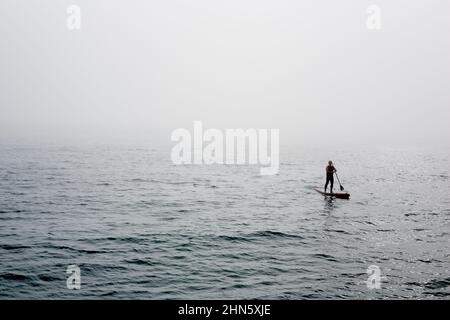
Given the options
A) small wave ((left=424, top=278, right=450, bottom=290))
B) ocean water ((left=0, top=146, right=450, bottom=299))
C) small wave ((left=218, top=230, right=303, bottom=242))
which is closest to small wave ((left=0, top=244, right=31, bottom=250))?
ocean water ((left=0, top=146, right=450, bottom=299))

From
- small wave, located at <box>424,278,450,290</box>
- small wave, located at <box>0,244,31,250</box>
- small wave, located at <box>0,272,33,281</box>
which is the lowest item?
small wave, located at <box>424,278,450,290</box>

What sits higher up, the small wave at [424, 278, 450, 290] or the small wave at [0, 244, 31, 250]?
the small wave at [0, 244, 31, 250]

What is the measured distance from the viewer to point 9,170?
43.8m

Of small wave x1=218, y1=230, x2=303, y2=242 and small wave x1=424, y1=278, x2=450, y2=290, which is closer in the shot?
small wave x1=424, y1=278, x2=450, y2=290

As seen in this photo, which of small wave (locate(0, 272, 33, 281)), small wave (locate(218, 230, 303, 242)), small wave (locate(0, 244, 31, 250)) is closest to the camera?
small wave (locate(0, 272, 33, 281))

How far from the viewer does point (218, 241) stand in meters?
19.1

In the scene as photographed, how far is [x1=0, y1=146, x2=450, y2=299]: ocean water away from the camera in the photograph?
531 inches

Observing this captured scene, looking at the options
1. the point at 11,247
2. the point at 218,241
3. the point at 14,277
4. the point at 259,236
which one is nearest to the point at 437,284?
the point at 259,236

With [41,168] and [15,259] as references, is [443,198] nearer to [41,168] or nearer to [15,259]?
[15,259]

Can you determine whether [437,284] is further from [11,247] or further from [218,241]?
[11,247]

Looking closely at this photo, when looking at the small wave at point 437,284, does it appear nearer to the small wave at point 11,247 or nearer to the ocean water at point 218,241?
the ocean water at point 218,241

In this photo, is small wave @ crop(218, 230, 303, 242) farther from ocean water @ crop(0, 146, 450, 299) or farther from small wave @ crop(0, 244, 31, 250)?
small wave @ crop(0, 244, 31, 250)

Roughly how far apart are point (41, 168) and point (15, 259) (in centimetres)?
3418
